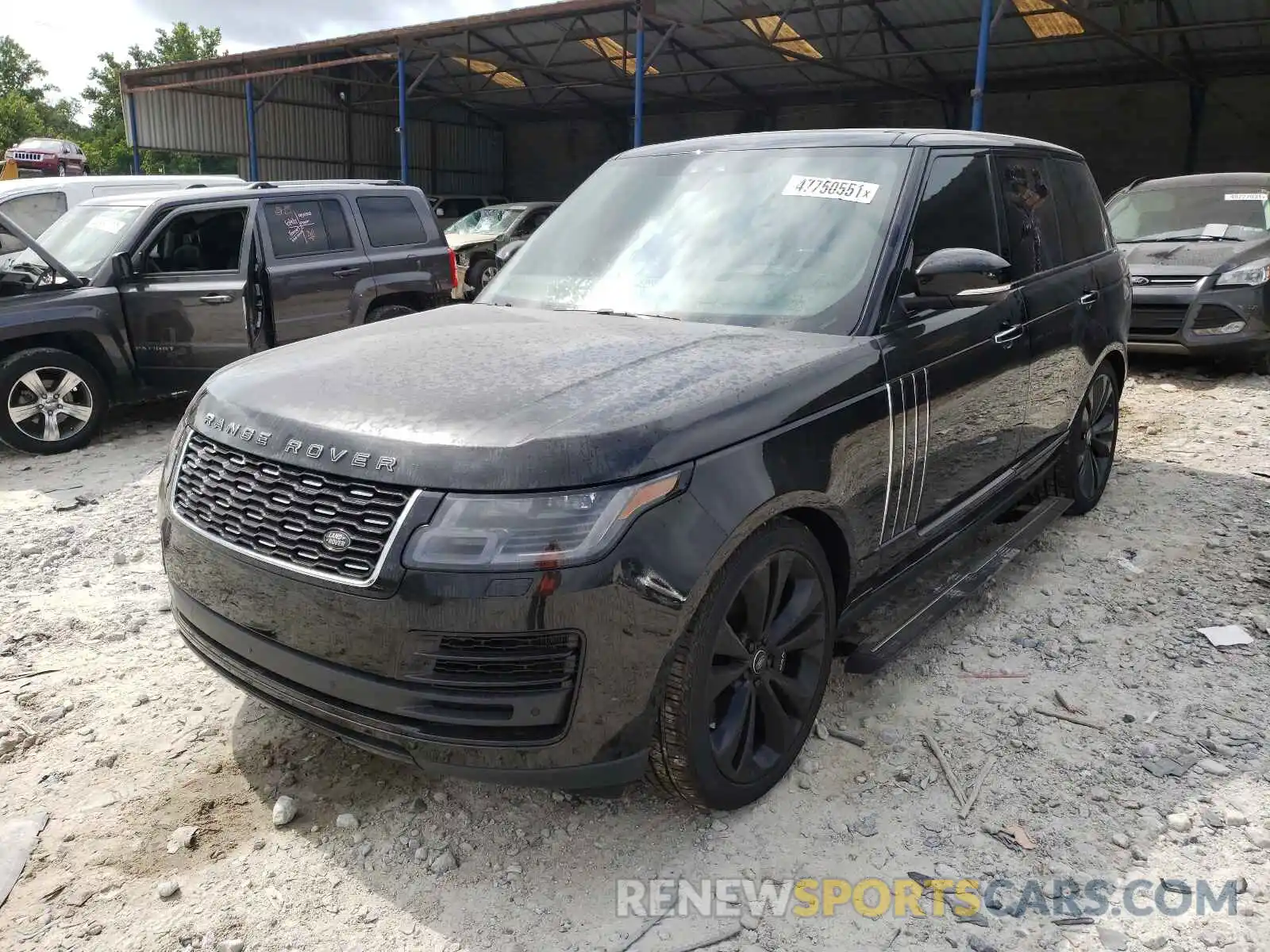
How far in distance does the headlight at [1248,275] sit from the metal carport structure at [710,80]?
5270mm

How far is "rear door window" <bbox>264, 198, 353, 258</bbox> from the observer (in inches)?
288

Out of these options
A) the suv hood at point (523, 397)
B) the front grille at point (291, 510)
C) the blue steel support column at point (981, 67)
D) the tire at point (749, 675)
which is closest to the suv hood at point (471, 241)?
the blue steel support column at point (981, 67)

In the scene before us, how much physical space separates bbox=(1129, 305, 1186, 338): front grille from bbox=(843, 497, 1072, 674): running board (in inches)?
178

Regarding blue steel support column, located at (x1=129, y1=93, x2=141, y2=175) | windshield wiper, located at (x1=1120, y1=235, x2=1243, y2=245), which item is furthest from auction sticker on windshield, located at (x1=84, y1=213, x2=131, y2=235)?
blue steel support column, located at (x1=129, y1=93, x2=141, y2=175)

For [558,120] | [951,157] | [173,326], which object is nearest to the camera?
[951,157]

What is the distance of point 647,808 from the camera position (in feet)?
8.98

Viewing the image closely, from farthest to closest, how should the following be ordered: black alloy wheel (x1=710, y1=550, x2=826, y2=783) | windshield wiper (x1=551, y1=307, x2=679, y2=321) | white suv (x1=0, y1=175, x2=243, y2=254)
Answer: white suv (x1=0, y1=175, x2=243, y2=254) → windshield wiper (x1=551, y1=307, x2=679, y2=321) → black alloy wheel (x1=710, y1=550, x2=826, y2=783)

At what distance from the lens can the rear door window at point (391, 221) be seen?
7918 mm

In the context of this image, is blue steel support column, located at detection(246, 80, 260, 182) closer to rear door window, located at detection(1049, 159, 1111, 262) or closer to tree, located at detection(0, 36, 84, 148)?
rear door window, located at detection(1049, 159, 1111, 262)

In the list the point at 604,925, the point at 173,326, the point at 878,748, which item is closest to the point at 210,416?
the point at 604,925

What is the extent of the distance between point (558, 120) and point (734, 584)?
30958mm

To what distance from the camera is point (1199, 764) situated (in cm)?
296

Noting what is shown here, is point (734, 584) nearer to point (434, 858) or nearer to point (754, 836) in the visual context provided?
point (754, 836)

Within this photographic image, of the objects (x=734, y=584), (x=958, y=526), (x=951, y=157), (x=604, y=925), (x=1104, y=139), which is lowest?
(x=604, y=925)
